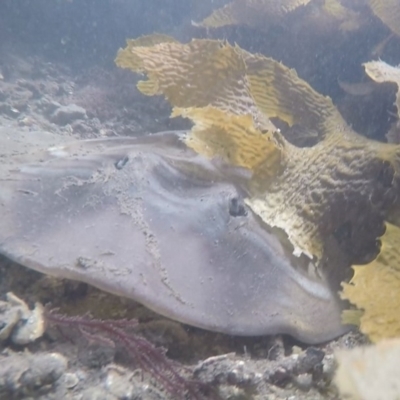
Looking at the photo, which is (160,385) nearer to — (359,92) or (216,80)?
(216,80)

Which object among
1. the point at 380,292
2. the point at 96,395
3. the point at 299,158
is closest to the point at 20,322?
the point at 96,395

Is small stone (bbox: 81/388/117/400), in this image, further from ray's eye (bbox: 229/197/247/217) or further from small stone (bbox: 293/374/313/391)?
ray's eye (bbox: 229/197/247/217)

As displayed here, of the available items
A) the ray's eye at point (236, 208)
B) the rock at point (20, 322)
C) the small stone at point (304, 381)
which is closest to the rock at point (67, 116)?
the ray's eye at point (236, 208)

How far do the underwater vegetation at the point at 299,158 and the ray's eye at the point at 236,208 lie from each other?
20 centimetres

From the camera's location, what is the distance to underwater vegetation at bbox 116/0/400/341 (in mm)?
3016

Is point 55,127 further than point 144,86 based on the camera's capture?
Yes

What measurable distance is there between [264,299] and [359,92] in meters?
4.85

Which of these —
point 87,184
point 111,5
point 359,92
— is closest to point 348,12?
point 359,92

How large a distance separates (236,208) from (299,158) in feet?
3.45

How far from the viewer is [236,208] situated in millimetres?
3248

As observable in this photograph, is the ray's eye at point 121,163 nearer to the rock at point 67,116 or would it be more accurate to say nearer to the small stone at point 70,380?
the small stone at point 70,380

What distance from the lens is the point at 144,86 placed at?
468cm

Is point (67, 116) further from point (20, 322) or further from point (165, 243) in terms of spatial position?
point (20, 322)

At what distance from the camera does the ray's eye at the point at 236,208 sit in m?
3.23
